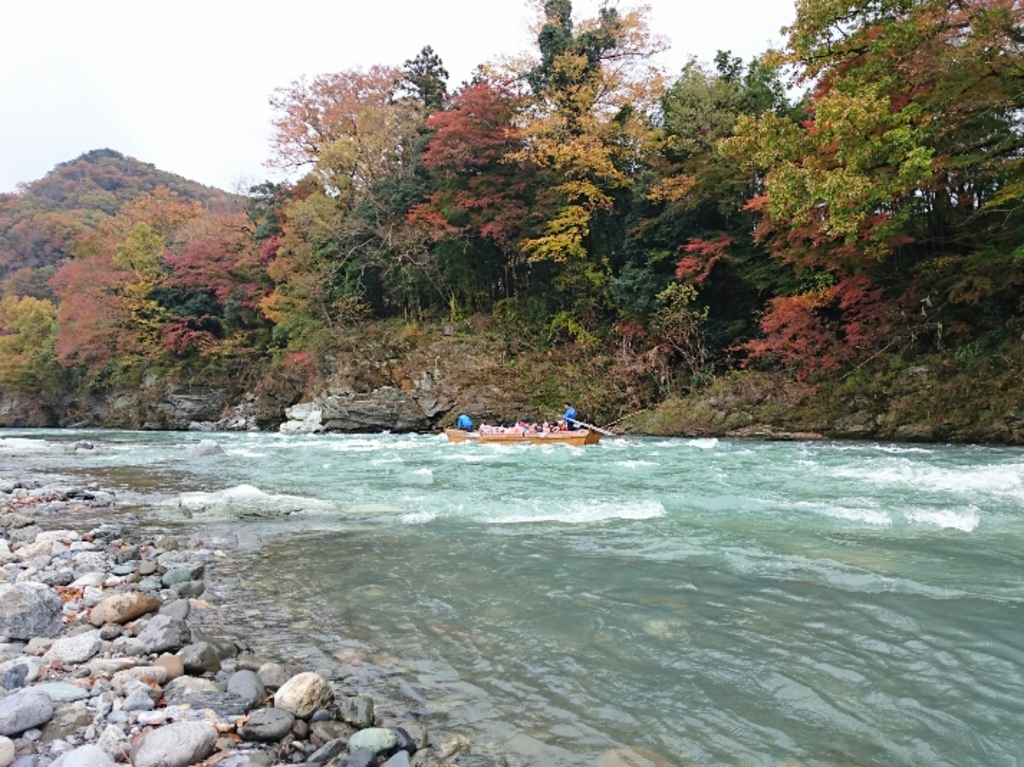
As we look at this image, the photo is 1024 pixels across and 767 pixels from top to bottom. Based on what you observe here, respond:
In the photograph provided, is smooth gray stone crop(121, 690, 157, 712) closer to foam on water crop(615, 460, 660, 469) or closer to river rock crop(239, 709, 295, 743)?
river rock crop(239, 709, 295, 743)

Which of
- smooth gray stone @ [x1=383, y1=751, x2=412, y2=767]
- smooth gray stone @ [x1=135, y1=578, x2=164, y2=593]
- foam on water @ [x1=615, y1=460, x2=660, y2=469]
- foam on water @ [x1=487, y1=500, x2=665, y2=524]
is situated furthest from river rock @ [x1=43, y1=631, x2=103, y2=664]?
foam on water @ [x1=615, y1=460, x2=660, y2=469]

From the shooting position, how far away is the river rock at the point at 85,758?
2529 mm

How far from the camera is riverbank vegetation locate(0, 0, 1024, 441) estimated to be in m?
14.0

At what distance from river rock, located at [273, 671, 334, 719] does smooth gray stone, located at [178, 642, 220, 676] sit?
1.96 ft

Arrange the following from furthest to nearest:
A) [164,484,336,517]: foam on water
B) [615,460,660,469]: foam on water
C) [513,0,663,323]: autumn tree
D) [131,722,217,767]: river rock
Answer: [513,0,663,323]: autumn tree
[615,460,660,469]: foam on water
[164,484,336,517]: foam on water
[131,722,217,767]: river rock

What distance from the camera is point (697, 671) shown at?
377cm

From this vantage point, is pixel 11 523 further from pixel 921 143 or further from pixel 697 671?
pixel 921 143

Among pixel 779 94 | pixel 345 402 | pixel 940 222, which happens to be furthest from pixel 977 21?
pixel 345 402

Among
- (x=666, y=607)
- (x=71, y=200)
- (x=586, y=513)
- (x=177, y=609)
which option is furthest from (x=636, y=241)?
(x=71, y=200)

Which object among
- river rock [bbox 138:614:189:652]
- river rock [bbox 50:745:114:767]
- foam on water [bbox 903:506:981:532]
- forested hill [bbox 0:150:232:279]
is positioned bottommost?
foam on water [bbox 903:506:981:532]

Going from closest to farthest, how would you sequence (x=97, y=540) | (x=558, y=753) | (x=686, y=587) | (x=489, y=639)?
(x=558, y=753), (x=489, y=639), (x=686, y=587), (x=97, y=540)

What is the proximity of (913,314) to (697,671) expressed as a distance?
16.7 meters

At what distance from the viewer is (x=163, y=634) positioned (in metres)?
3.91

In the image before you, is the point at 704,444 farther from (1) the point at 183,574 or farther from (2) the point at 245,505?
(1) the point at 183,574
